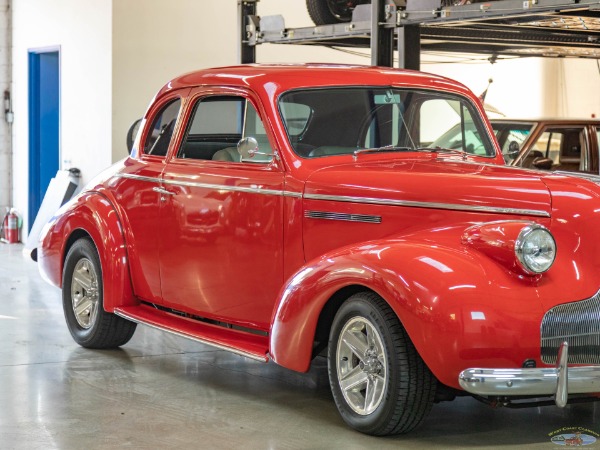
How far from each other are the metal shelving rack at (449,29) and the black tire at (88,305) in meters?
2.66

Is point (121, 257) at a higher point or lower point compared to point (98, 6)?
lower

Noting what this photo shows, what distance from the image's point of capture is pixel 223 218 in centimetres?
596

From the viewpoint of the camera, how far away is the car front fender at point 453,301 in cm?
452

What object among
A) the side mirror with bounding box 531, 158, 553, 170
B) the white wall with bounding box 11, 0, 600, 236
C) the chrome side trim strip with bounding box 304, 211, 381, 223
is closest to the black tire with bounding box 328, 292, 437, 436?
the chrome side trim strip with bounding box 304, 211, 381, 223

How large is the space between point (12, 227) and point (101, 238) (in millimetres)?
7836

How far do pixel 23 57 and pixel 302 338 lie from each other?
10.0m

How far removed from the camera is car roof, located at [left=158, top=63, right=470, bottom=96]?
5.98 metres

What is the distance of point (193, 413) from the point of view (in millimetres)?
5445

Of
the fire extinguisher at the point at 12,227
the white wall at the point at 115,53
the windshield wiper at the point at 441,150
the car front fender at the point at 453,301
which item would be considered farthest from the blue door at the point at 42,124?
the car front fender at the point at 453,301

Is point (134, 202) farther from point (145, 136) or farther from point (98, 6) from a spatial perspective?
point (98, 6)

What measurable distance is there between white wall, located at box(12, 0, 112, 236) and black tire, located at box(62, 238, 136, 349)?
481cm

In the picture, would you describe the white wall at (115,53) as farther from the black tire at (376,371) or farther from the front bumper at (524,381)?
the front bumper at (524,381)

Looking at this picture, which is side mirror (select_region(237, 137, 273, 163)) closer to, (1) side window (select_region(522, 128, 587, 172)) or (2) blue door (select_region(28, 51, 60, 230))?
(1) side window (select_region(522, 128, 587, 172))

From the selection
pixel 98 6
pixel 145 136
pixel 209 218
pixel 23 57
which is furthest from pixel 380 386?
pixel 23 57
